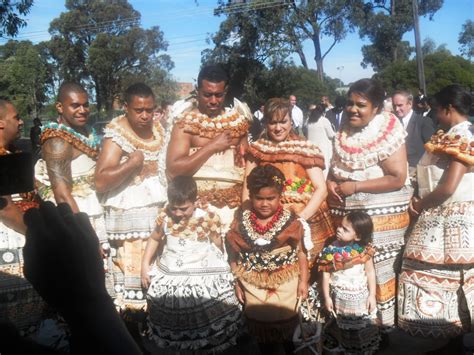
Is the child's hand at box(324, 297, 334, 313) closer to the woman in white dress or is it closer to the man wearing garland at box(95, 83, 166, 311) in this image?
the man wearing garland at box(95, 83, 166, 311)

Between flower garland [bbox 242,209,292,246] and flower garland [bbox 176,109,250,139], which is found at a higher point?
flower garland [bbox 176,109,250,139]

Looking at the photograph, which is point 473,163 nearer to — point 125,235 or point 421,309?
point 421,309

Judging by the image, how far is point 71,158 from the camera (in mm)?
4098

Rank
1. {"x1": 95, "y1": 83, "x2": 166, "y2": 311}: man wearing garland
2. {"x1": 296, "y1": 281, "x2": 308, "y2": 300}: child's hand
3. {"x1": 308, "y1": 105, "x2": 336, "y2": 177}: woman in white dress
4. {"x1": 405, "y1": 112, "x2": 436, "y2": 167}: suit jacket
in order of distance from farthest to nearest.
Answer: {"x1": 308, "y1": 105, "x2": 336, "y2": 177}: woman in white dress, {"x1": 405, "y1": 112, "x2": 436, "y2": 167}: suit jacket, {"x1": 95, "y1": 83, "x2": 166, "y2": 311}: man wearing garland, {"x1": 296, "y1": 281, "x2": 308, "y2": 300}: child's hand

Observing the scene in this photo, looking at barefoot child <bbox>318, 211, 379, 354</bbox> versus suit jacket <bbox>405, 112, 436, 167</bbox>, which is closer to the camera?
barefoot child <bbox>318, 211, 379, 354</bbox>

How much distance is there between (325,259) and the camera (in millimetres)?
3932

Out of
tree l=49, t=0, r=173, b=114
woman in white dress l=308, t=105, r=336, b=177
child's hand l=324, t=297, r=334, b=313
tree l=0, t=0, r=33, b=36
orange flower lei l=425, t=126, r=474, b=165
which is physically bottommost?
child's hand l=324, t=297, r=334, b=313

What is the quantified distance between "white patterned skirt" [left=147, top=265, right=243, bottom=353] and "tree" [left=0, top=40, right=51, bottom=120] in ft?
87.8

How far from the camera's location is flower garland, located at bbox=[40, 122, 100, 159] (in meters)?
4.02

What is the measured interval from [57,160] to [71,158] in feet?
0.44

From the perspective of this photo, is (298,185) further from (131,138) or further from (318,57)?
(318,57)

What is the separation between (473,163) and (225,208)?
1710 mm

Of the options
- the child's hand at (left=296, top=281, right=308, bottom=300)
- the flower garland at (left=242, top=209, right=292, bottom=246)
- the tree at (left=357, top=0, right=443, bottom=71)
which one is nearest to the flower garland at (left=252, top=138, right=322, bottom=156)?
the flower garland at (left=242, top=209, right=292, bottom=246)

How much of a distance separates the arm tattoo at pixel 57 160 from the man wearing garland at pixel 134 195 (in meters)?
0.27
